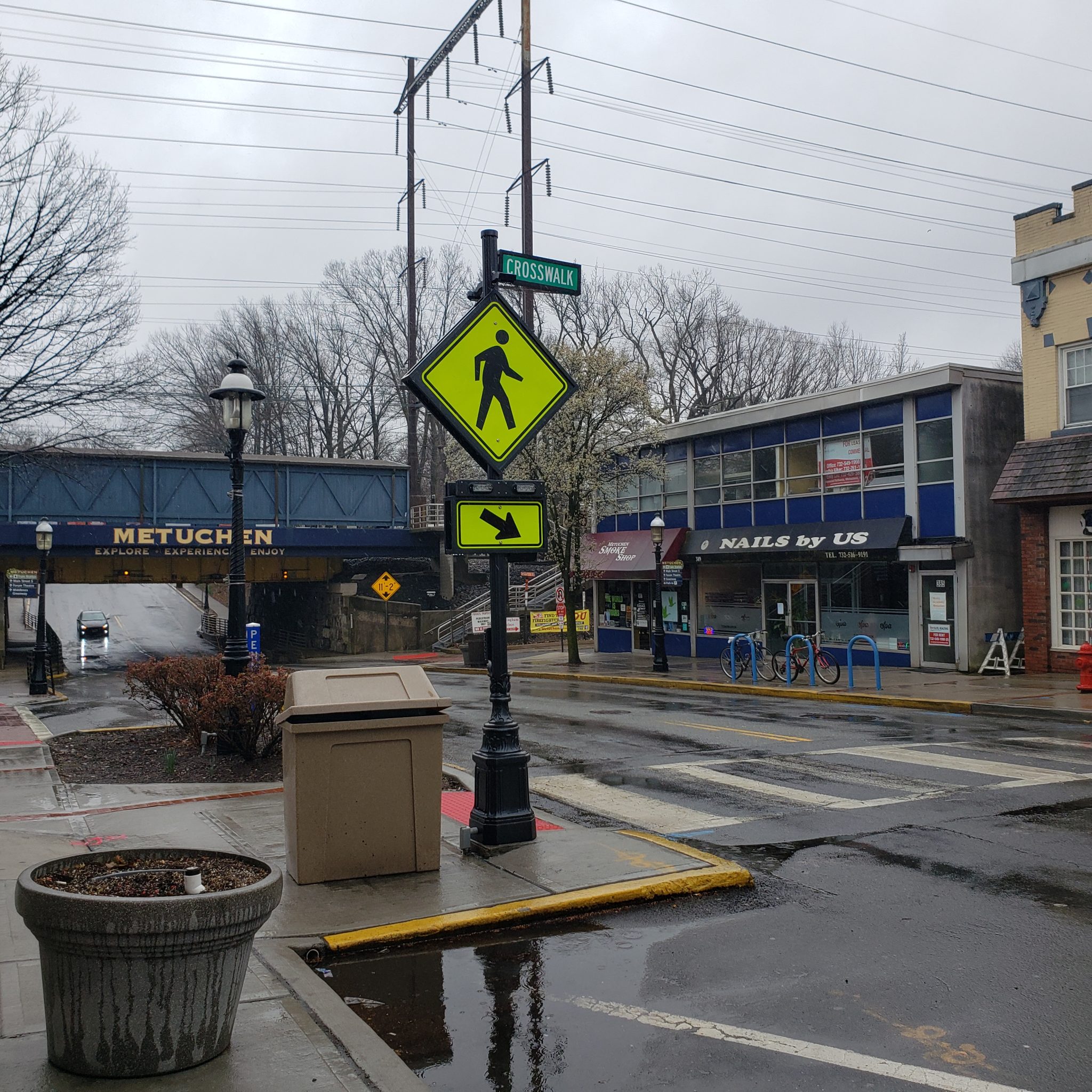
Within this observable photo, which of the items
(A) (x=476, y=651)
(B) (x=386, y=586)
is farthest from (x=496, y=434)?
(B) (x=386, y=586)

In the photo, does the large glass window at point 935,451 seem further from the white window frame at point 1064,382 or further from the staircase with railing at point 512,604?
the staircase with railing at point 512,604

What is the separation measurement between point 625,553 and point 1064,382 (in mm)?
14619

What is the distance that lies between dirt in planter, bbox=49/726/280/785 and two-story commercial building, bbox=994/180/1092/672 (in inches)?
634

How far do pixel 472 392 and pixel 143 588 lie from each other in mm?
86451

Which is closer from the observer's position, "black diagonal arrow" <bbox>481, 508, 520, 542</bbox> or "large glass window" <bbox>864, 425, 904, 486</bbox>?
"black diagonal arrow" <bbox>481, 508, 520, 542</bbox>

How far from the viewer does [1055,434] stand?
21.0m

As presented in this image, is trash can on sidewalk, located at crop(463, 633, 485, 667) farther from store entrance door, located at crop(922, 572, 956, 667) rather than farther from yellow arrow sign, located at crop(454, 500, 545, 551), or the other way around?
yellow arrow sign, located at crop(454, 500, 545, 551)

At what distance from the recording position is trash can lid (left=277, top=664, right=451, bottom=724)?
636 centimetres

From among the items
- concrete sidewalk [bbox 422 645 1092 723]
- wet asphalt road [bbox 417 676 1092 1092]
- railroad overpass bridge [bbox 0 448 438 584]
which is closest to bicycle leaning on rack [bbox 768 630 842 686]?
concrete sidewalk [bbox 422 645 1092 723]

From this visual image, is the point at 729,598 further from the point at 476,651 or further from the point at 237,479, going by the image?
the point at 237,479

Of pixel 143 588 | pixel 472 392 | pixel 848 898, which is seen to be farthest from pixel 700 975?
pixel 143 588

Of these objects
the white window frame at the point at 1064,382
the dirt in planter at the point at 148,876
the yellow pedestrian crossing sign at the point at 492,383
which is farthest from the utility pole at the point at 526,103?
the dirt in planter at the point at 148,876

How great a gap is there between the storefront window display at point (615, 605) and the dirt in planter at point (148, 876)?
29425mm

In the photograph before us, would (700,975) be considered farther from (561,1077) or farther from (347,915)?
(347,915)
